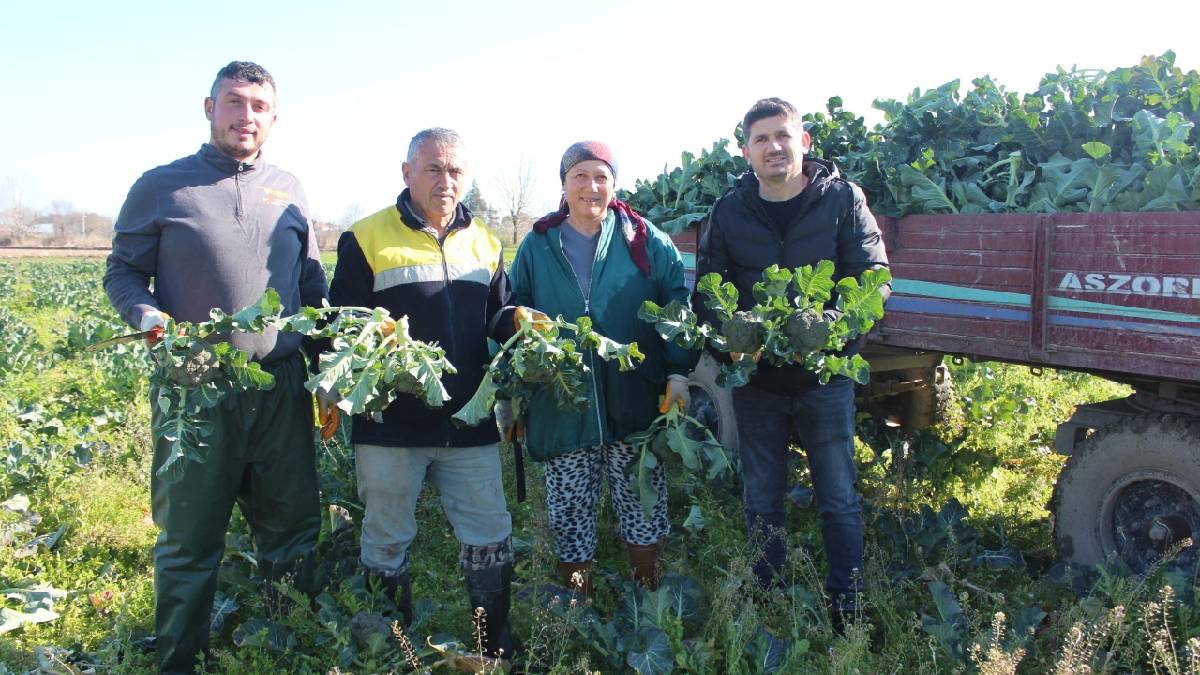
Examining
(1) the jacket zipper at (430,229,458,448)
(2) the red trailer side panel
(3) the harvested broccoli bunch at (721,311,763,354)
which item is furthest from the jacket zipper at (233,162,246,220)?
(2) the red trailer side panel

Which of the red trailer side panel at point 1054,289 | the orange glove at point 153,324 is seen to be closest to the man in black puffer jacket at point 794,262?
the red trailer side panel at point 1054,289

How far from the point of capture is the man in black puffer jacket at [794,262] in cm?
336

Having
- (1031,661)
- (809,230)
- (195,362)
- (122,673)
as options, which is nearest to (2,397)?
(122,673)

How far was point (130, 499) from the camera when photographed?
534 cm

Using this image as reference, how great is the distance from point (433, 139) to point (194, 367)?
1.14 metres

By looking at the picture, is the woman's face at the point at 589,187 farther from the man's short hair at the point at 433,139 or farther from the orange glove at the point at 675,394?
the orange glove at the point at 675,394

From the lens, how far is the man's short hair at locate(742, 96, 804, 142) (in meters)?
3.30

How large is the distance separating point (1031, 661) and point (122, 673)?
350 cm

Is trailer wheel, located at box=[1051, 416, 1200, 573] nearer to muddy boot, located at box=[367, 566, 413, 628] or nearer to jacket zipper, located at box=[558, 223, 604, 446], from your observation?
jacket zipper, located at box=[558, 223, 604, 446]

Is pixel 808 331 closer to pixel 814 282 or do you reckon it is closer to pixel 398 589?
pixel 814 282

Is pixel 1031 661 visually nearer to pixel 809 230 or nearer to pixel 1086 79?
pixel 809 230

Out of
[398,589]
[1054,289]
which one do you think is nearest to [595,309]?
[398,589]

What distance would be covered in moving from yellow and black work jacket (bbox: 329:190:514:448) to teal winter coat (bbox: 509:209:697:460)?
31cm

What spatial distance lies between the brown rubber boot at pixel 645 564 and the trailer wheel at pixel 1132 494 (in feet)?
6.53
